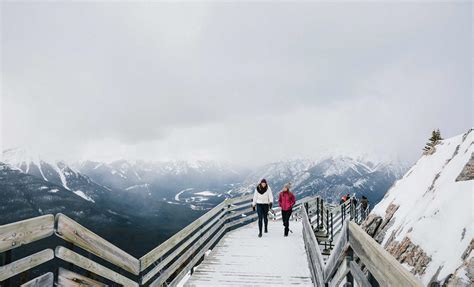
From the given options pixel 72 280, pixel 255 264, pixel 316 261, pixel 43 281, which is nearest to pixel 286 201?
pixel 255 264

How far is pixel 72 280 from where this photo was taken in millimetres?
4223

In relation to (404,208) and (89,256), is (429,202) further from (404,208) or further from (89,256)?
(89,256)

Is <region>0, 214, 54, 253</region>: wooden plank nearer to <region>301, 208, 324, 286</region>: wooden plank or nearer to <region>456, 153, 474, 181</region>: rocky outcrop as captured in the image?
<region>301, 208, 324, 286</region>: wooden plank

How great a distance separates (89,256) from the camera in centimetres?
490

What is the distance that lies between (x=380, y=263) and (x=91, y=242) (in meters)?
3.75

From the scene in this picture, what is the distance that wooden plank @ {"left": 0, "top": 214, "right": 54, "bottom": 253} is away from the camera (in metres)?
3.24

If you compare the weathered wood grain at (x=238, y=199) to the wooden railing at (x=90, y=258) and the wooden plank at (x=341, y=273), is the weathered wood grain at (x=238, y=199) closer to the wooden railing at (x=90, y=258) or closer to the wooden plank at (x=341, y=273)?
the wooden railing at (x=90, y=258)

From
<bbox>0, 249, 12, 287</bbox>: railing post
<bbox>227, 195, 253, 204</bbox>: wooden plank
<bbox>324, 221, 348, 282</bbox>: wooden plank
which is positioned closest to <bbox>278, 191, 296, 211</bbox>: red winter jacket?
<bbox>227, 195, 253, 204</bbox>: wooden plank

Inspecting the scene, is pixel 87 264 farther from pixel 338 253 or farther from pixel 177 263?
pixel 177 263

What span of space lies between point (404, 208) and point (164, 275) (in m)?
5.36


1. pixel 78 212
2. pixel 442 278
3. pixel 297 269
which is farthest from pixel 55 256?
pixel 78 212

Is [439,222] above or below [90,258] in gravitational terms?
above

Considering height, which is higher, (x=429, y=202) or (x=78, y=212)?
(x=429, y=202)

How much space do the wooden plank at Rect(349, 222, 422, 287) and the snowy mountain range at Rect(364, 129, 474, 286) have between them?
125cm
